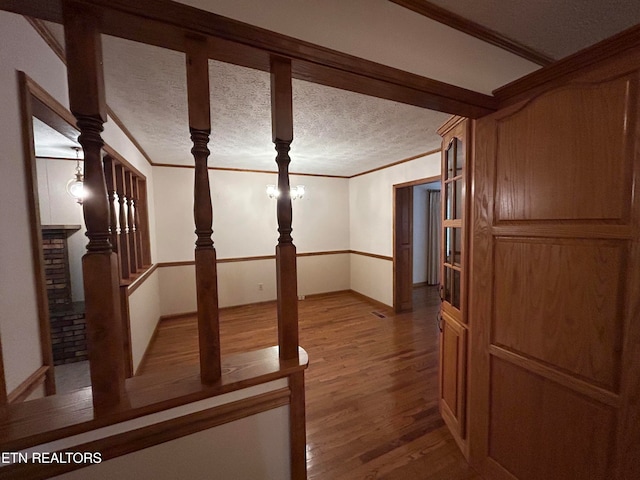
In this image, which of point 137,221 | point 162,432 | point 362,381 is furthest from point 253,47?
point 137,221

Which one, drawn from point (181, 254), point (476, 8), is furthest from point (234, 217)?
point (476, 8)

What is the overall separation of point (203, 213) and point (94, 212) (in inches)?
10.7

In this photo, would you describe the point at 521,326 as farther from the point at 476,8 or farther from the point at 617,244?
the point at 476,8

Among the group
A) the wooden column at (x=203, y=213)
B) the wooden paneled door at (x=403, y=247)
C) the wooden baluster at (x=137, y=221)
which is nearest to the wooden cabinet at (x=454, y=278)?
the wooden column at (x=203, y=213)

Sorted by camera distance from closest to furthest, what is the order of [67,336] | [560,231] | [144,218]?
[560,231], [67,336], [144,218]

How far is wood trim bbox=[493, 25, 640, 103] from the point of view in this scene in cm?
85

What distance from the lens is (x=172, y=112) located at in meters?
2.02

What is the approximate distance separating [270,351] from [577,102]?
1.58 metres

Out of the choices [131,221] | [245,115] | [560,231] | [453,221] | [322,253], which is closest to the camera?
[560,231]

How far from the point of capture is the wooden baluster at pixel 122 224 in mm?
2324

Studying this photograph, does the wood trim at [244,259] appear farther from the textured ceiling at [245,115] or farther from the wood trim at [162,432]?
the wood trim at [162,432]

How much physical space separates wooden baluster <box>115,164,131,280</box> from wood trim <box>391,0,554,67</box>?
260 centimetres

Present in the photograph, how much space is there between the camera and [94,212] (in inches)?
26.7

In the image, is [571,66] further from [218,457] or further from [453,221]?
[218,457]
